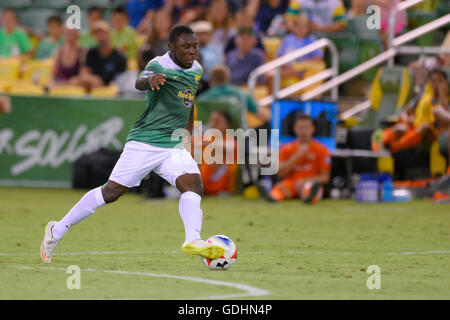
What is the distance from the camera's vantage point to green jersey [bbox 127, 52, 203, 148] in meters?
8.52

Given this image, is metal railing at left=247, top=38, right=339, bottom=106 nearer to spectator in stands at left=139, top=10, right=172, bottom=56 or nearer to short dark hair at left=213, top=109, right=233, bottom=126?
short dark hair at left=213, top=109, right=233, bottom=126

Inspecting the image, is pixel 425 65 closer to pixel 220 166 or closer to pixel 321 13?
pixel 321 13

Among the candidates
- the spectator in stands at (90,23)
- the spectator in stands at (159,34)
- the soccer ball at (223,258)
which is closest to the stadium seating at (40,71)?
the spectator in stands at (90,23)

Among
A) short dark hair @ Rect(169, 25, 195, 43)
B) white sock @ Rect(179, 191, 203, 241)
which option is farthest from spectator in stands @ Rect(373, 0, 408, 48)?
white sock @ Rect(179, 191, 203, 241)

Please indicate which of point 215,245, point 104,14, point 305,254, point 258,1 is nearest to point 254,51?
point 258,1

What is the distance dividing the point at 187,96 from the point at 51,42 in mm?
13392

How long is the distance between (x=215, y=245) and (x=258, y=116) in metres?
8.56

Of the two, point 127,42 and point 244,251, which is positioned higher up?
point 127,42

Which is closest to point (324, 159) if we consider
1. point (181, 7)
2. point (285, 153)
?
point (285, 153)

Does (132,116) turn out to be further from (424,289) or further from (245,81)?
(424,289)

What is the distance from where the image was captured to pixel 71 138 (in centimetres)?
1708

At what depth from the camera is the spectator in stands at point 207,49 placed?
1749 cm

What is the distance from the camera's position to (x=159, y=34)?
18438mm

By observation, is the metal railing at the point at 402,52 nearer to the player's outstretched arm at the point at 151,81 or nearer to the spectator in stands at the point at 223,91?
the spectator in stands at the point at 223,91
